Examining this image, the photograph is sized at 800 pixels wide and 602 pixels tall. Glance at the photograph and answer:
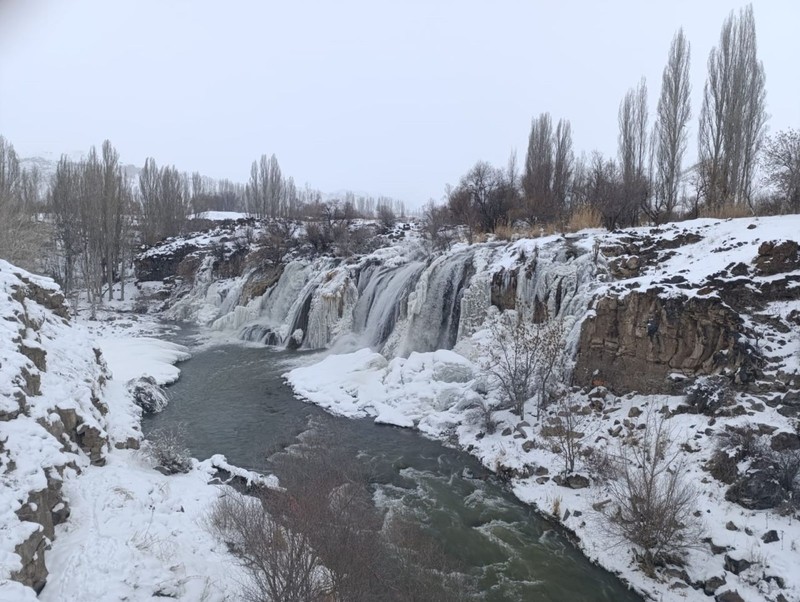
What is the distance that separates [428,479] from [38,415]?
7257 mm

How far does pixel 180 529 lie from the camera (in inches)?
279

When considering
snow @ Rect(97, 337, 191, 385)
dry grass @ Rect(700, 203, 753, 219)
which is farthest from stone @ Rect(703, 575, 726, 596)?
snow @ Rect(97, 337, 191, 385)

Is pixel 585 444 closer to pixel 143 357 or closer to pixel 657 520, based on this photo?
pixel 657 520

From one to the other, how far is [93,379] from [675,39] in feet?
96.5

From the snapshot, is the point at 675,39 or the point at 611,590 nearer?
the point at 611,590

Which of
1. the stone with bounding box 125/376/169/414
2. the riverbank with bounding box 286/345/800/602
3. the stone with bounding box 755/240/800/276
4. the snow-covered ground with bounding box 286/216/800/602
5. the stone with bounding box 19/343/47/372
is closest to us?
the riverbank with bounding box 286/345/800/602

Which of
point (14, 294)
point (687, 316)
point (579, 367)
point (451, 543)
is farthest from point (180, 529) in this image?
point (687, 316)

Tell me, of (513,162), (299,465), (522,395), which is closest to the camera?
(299,465)

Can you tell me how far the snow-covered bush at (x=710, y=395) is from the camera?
956cm

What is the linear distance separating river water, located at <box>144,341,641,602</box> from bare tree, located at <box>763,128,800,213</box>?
13.1 meters

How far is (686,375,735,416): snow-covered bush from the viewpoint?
9562 mm

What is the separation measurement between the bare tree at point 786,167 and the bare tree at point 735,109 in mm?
4617

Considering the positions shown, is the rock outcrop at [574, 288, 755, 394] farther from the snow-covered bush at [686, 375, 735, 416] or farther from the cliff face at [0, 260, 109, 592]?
the cliff face at [0, 260, 109, 592]

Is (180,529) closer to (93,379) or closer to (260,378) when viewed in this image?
(93,379)
